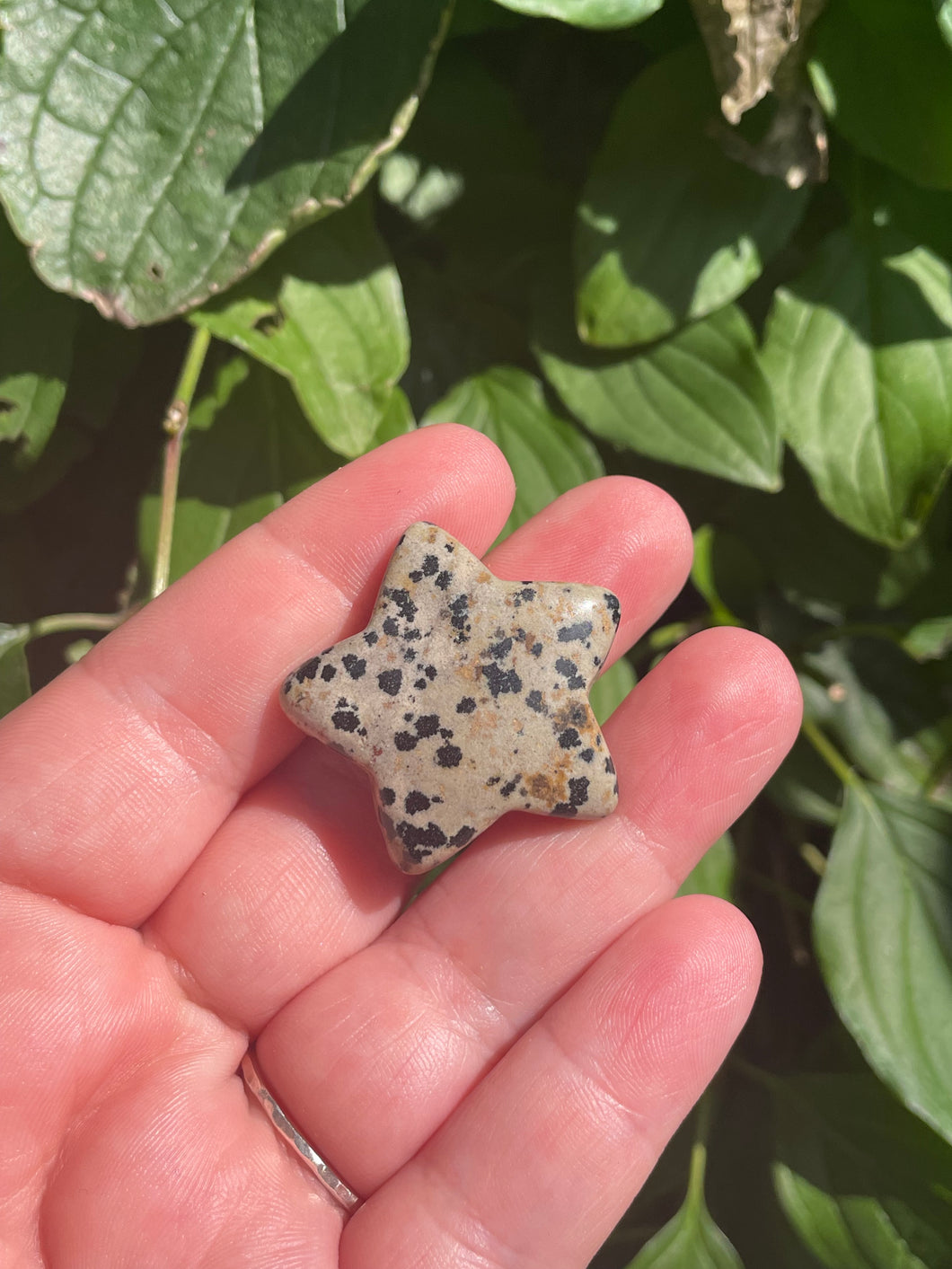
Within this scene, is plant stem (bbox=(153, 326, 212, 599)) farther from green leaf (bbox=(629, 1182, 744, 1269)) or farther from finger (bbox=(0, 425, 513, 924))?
green leaf (bbox=(629, 1182, 744, 1269))

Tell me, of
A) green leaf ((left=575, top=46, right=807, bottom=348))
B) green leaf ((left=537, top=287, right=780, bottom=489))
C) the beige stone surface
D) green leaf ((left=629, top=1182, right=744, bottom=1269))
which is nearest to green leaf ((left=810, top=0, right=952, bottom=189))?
green leaf ((left=575, top=46, right=807, bottom=348))

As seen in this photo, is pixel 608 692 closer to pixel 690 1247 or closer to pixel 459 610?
pixel 459 610

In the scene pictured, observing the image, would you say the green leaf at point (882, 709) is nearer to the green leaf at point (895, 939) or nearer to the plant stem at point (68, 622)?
the green leaf at point (895, 939)

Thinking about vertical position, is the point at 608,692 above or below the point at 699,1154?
above

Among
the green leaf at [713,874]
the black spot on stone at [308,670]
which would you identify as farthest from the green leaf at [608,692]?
the black spot on stone at [308,670]

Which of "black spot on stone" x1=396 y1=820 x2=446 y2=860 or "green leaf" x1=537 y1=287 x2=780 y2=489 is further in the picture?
"green leaf" x1=537 y1=287 x2=780 y2=489

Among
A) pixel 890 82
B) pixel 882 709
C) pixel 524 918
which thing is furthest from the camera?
pixel 882 709

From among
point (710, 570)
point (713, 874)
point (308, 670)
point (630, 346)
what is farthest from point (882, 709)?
point (308, 670)
